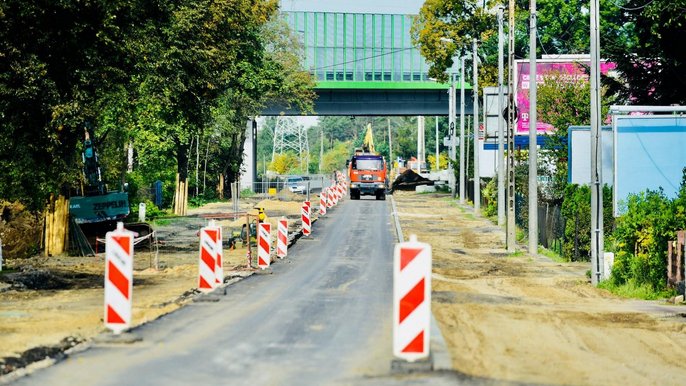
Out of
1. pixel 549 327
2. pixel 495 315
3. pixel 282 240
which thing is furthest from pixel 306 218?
pixel 549 327

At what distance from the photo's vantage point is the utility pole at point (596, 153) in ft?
88.3

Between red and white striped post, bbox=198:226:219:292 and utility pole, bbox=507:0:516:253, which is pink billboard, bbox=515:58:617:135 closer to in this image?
utility pole, bbox=507:0:516:253

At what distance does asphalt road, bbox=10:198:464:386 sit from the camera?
11734 mm

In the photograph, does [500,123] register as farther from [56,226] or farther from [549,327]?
[549,327]

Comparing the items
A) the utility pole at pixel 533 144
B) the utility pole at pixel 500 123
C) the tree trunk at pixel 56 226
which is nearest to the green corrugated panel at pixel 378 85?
the utility pole at pixel 500 123

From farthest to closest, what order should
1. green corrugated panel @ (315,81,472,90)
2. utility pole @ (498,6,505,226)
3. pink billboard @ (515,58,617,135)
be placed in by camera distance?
green corrugated panel @ (315,81,472,90)
pink billboard @ (515,58,617,135)
utility pole @ (498,6,505,226)

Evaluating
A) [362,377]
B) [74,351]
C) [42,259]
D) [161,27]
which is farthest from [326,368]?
[161,27]

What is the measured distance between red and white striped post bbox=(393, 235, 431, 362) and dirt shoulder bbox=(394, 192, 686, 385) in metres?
0.56

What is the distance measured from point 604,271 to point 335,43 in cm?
7460

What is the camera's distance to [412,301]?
12.4m

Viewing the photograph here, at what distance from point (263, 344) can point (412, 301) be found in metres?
2.63

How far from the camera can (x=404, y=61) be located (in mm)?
98125

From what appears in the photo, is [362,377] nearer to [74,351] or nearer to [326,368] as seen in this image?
[326,368]

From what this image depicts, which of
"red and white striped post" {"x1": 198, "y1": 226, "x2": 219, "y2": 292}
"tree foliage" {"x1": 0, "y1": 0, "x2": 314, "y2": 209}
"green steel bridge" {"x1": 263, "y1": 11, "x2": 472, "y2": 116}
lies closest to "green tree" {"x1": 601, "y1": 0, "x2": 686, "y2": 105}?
"tree foliage" {"x1": 0, "y1": 0, "x2": 314, "y2": 209}
